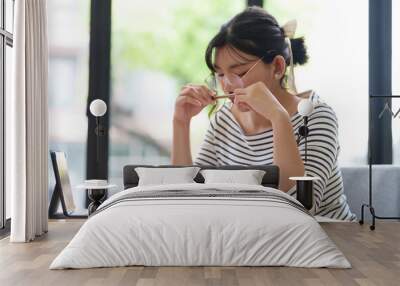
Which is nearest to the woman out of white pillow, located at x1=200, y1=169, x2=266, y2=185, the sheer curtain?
white pillow, located at x1=200, y1=169, x2=266, y2=185

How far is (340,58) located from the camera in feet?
Result: 23.1

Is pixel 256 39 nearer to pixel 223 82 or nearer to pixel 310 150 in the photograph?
pixel 223 82

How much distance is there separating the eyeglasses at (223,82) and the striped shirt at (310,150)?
0.13 meters

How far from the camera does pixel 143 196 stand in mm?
4699

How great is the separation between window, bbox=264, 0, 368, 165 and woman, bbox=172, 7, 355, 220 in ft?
0.47

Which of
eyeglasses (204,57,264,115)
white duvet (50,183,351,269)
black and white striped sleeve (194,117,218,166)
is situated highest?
eyeglasses (204,57,264,115)

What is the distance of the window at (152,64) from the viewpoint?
23.1 feet

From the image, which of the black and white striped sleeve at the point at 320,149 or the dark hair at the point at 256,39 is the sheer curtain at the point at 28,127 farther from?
the black and white striped sleeve at the point at 320,149

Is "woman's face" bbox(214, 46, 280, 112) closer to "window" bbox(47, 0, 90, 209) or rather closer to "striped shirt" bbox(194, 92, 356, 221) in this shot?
"striped shirt" bbox(194, 92, 356, 221)

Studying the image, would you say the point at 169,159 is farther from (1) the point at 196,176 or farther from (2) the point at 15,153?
(2) the point at 15,153

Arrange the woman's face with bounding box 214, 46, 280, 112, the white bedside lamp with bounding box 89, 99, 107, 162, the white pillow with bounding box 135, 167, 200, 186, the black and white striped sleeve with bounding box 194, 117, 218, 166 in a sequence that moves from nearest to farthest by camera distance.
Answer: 1. the white pillow with bounding box 135, 167, 200, 186
2. the white bedside lamp with bounding box 89, 99, 107, 162
3. the woman's face with bounding box 214, 46, 280, 112
4. the black and white striped sleeve with bounding box 194, 117, 218, 166

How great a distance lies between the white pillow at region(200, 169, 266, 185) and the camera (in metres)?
6.09

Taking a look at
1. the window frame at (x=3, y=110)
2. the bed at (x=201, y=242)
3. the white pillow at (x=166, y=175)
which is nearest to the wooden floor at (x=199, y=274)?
the bed at (x=201, y=242)

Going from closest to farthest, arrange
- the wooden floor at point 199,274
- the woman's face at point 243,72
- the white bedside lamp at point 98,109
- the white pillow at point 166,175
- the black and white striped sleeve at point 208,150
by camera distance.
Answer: the wooden floor at point 199,274 → the white pillow at point 166,175 → the white bedside lamp at point 98,109 → the woman's face at point 243,72 → the black and white striped sleeve at point 208,150
